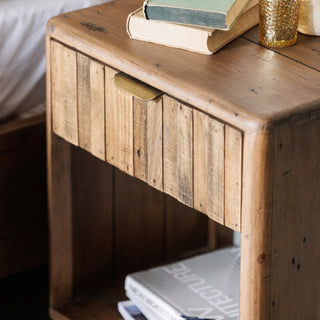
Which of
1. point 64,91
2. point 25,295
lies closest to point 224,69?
point 64,91

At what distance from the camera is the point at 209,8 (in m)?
1.02

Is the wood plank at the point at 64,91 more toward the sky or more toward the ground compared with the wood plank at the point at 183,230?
more toward the sky

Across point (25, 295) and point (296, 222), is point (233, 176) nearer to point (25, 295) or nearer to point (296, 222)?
point (296, 222)

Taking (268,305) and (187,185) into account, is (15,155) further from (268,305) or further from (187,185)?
(268,305)

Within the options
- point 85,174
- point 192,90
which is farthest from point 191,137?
point 85,174

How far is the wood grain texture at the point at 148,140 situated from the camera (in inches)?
41.4

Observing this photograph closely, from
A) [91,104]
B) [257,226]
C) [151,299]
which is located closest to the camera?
[257,226]

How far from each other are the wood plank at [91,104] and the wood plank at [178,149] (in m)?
0.14

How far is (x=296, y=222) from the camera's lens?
3.18ft

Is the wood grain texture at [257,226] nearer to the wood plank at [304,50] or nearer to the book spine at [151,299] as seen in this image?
the wood plank at [304,50]

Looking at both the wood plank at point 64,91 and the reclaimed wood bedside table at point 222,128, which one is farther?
the wood plank at point 64,91

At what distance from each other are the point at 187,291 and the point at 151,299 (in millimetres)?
71

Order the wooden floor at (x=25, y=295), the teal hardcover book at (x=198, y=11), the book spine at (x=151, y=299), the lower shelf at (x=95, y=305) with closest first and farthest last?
1. the teal hardcover book at (x=198, y=11)
2. the book spine at (x=151, y=299)
3. the lower shelf at (x=95, y=305)
4. the wooden floor at (x=25, y=295)

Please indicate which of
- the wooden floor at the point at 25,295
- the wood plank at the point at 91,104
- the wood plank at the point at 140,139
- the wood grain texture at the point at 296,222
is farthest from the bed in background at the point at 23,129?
the wood grain texture at the point at 296,222
